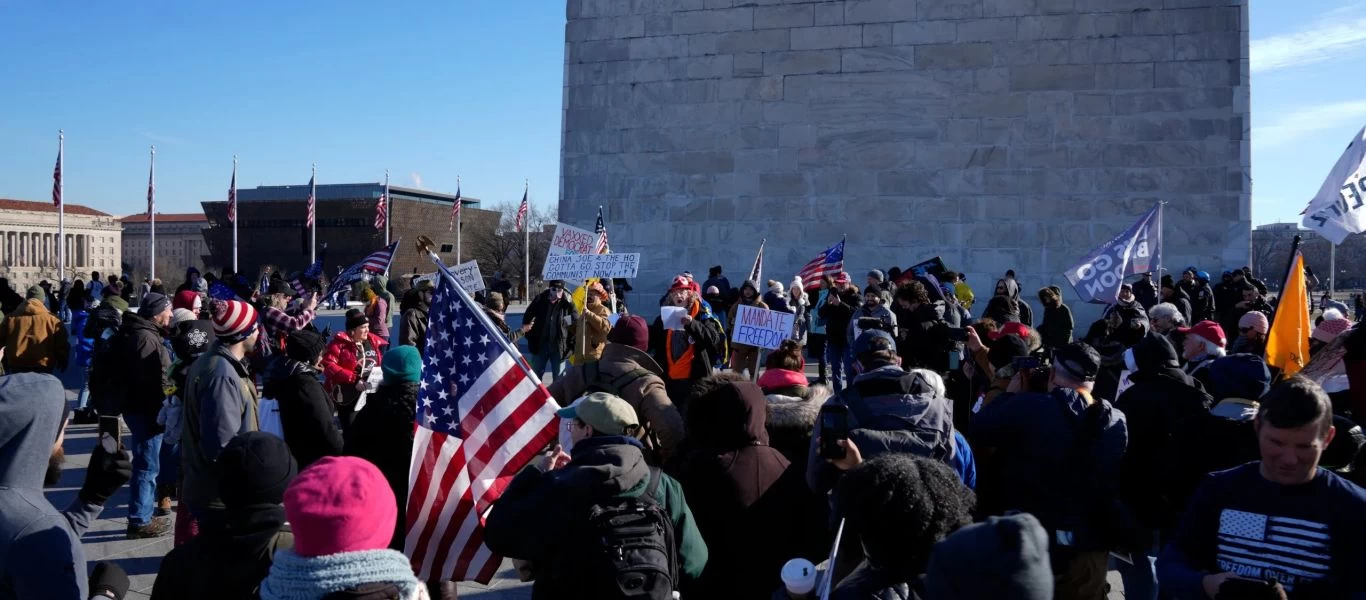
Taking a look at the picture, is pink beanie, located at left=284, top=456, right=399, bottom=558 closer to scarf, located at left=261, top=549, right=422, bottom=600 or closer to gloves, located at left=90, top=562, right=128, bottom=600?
scarf, located at left=261, top=549, right=422, bottom=600

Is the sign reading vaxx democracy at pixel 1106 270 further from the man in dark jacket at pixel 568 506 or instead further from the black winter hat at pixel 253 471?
the black winter hat at pixel 253 471

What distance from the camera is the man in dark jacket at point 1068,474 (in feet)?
13.8

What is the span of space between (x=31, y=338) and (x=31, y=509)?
26.8 feet

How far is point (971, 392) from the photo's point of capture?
7.82m

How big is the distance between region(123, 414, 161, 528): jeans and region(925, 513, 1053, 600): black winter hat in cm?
640

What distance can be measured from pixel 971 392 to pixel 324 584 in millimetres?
6141

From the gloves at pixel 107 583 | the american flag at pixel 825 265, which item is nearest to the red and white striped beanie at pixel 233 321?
the gloves at pixel 107 583

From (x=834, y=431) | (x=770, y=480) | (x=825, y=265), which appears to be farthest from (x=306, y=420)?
(x=825, y=265)

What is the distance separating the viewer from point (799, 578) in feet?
9.50

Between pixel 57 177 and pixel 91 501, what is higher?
pixel 57 177

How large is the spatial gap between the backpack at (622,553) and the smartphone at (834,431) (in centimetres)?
76

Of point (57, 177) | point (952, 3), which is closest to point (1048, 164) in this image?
point (952, 3)

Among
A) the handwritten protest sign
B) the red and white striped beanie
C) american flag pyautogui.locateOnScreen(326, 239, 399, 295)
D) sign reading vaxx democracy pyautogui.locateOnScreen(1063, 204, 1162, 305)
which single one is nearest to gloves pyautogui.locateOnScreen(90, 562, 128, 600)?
the red and white striped beanie

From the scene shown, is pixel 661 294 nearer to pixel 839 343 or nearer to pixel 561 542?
pixel 839 343
